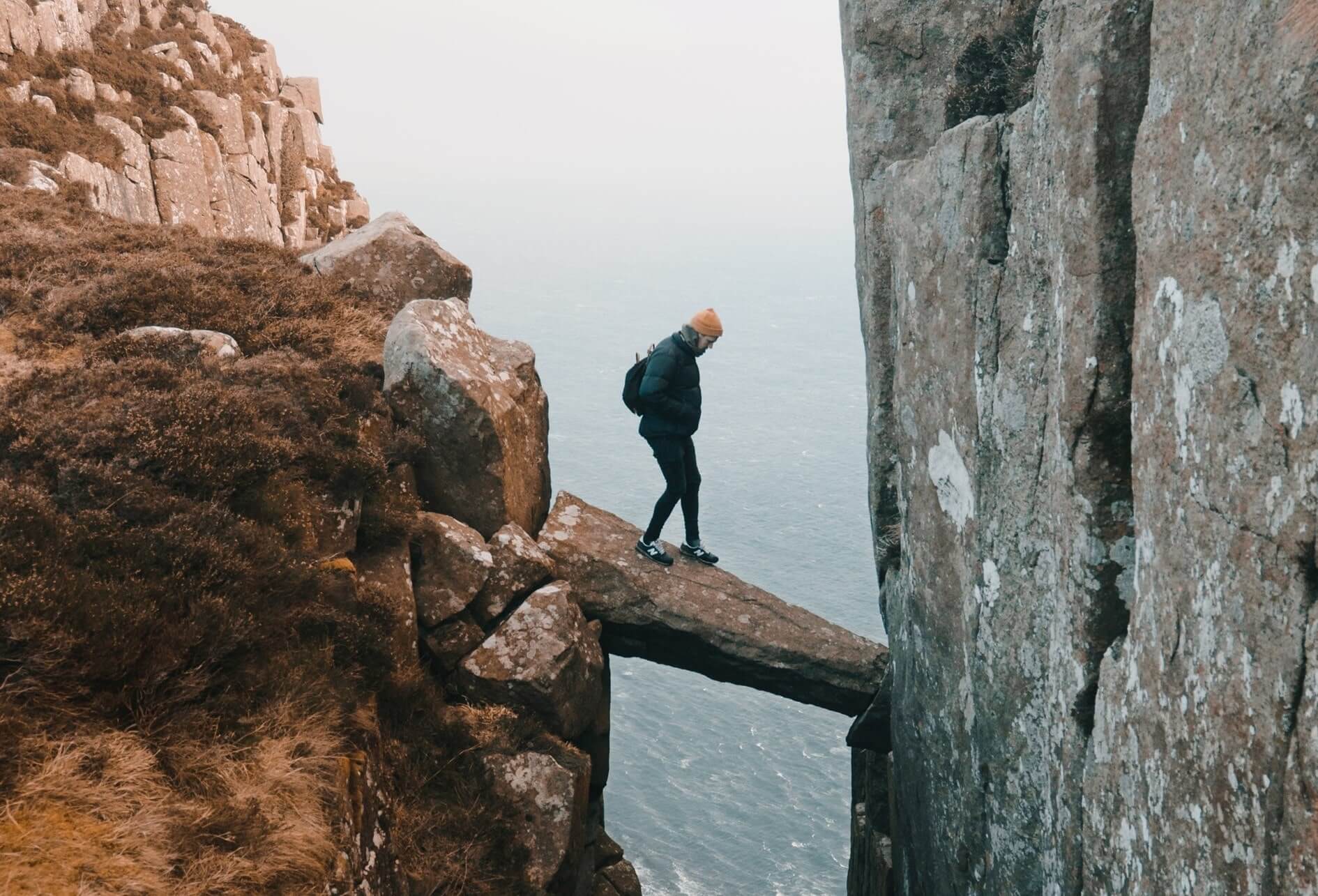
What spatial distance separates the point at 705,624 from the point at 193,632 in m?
7.82

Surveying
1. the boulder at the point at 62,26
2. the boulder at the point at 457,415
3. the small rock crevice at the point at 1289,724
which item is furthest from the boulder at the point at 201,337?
the boulder at the point at 62,26

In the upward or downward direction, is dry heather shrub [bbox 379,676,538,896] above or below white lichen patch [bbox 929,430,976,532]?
below

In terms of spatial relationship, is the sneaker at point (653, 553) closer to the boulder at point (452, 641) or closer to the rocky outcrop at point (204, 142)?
the boulder at point (452, 641)

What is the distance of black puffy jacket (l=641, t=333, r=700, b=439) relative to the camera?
1413 centimetres

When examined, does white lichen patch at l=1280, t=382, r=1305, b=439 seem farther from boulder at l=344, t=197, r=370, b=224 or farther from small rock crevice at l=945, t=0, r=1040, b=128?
boulder at l=344, t=197, r=370, b=224

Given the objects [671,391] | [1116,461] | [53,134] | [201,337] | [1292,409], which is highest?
[53,134]

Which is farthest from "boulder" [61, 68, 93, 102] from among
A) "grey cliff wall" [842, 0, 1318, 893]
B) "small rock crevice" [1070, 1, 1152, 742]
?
"small rock crevice" [1070, 1, 1152, 742]

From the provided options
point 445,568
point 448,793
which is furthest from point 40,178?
point 448,793

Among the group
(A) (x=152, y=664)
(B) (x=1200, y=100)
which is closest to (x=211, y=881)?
(A) (x=152, y=664)

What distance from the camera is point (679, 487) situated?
1501cm

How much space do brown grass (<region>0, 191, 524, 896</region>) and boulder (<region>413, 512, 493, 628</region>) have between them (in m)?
0.44

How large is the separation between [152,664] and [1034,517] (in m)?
7.63

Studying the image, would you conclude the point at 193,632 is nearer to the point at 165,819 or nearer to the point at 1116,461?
the point at 165,819

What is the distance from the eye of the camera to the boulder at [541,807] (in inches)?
419
